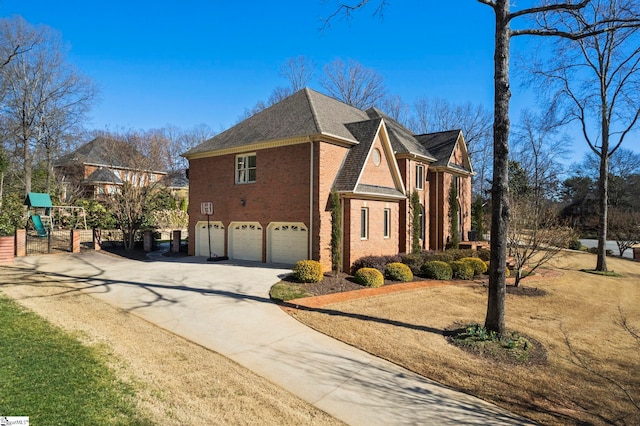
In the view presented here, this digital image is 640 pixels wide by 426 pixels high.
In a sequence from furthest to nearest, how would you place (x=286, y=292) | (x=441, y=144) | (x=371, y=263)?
1. (x=441, y=144)
2. (x=371, y=263)
3. (x=286, y=292)

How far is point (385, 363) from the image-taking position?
7344 mm

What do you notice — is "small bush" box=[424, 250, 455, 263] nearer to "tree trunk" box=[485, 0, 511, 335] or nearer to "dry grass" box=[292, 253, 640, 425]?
"dry grass" box=[292, 253, 640, 425]

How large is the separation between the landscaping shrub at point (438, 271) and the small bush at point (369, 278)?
3.53 meters

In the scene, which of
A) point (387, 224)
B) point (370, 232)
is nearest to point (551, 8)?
point (370, 232)

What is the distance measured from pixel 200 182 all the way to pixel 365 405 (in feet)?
63.5

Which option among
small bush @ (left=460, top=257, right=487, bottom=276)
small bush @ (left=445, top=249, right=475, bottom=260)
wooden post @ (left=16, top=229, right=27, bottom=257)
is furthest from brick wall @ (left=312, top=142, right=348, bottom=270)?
wooden post @ (left=16, top=229, right=27, bottom=257)

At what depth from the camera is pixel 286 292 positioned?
12641 mm

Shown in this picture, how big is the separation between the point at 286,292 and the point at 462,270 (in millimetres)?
9657

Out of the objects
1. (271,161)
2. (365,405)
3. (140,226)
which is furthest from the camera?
(140,226)

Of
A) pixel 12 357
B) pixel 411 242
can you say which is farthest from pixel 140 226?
pixel 12 357

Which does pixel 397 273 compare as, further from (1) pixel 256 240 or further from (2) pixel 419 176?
(2) pixel 419 176

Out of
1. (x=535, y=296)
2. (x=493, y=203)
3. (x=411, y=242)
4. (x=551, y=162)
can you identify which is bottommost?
(x=535, y=296)

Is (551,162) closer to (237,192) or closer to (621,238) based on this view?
(621,238)

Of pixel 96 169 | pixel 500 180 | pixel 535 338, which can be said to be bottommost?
pixel 535 338
